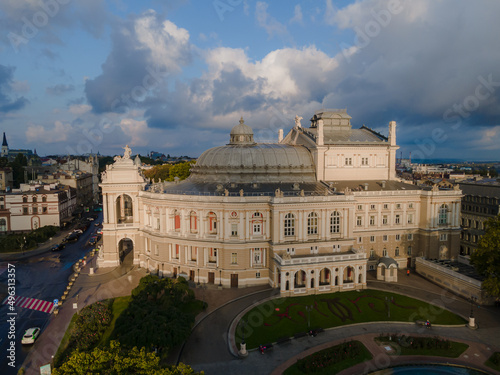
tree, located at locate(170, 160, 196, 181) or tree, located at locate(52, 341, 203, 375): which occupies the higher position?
tree, located at locate(170, 160, 196, 181)

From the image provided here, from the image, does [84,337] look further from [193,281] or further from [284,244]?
[284,244]

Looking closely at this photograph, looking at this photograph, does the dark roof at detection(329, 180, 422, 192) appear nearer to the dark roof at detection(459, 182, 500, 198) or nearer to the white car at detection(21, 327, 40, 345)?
the dark roof at detection(459, 182, 500, 198)

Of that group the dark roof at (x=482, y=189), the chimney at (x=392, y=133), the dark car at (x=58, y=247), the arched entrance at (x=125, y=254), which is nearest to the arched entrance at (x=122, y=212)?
the arched entrance at (x=125, y=254)

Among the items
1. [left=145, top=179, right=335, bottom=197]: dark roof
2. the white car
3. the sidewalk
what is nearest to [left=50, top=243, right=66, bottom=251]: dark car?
the sidewalk

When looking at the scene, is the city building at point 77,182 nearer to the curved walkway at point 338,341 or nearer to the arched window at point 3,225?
the arched window at point 3,225

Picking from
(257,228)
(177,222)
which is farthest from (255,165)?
(177,222)
